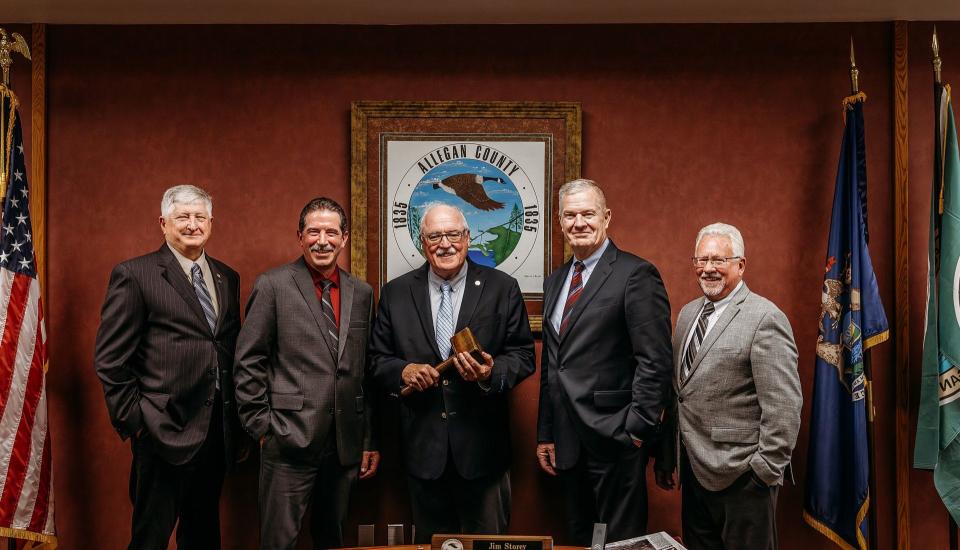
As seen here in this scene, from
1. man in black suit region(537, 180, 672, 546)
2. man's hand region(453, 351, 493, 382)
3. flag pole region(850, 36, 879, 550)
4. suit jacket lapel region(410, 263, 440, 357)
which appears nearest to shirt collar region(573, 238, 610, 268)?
man in black suit region(537, 180, 672, 546)

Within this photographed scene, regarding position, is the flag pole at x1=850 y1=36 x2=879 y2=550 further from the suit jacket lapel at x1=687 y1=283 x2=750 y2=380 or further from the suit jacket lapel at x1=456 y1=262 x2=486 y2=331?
the suit jacket lapel at x1=456 y1=262 x2=486 y2=331

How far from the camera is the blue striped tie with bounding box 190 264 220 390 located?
2.76m

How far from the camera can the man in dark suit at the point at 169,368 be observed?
2.61 metres

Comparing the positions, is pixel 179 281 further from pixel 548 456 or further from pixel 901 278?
pixel 901 278

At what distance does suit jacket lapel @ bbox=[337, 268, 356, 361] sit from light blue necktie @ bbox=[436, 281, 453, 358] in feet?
1.24

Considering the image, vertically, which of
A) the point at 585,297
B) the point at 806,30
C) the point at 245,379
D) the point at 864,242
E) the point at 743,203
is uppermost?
the point at 806,30

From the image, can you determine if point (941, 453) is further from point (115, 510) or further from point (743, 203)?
point (115, 510)

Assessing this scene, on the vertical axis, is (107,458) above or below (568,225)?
below

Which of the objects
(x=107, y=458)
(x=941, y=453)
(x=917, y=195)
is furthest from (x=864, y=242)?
(x=107, y=458)

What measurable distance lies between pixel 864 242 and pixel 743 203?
571 millimetres

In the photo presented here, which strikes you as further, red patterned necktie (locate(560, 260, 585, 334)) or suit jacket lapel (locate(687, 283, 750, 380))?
red patterned necktie (locate(560, 260, 585, 334))

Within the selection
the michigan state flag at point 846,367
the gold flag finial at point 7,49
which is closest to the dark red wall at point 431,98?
the michigan state flag at point 846,367
